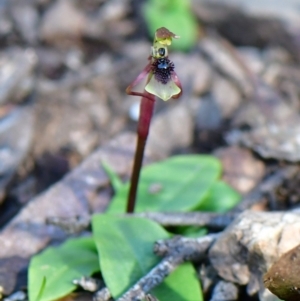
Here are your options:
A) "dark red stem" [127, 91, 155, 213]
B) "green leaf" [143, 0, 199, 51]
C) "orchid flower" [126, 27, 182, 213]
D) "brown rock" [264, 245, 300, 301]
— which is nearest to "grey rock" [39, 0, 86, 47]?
"green leaf" [143, 0, 199, 51]

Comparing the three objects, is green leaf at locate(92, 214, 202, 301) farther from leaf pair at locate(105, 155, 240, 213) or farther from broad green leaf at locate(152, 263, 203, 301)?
leaf pair at locate(105, 155, 240, 213)

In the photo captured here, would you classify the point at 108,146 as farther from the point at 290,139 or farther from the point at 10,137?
the point at 290,139

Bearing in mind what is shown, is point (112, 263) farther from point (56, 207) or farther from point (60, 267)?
point (56, 207)

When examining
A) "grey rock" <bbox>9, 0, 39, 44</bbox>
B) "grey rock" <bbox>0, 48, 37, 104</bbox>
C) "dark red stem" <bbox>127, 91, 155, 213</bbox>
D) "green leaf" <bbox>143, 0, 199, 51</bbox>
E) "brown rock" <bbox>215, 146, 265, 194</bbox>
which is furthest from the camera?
"grey rock" <bbox>9, 0, 39, 44</bbox>

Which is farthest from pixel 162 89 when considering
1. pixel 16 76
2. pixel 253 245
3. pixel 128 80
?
pixel 128 80

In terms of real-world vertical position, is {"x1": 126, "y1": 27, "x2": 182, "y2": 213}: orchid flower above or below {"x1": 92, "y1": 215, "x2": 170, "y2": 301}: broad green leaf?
above

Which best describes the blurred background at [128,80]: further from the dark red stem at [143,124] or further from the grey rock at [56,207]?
the dark red stem at [143,124]
